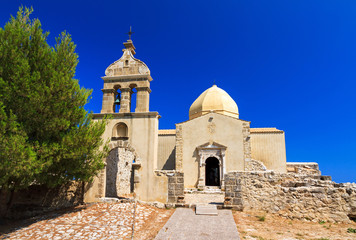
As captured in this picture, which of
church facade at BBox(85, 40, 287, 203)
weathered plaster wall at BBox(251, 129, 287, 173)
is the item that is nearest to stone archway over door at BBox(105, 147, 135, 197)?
church facade at BBox(85, 40, 287, 203)

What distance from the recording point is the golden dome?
20.2 meters

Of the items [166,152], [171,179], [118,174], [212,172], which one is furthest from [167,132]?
[171,179]

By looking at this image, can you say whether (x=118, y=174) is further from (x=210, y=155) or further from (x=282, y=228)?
(x=282, y=228)

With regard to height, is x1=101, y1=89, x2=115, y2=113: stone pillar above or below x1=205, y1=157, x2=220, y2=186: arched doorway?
above

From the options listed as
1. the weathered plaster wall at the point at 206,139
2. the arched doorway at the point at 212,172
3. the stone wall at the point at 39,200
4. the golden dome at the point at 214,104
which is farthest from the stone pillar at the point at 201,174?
the stone wall at the point at 39,200

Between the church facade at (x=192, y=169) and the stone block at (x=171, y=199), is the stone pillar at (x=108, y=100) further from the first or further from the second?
the stone block at (x=171, y=199)

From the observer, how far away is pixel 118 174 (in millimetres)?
15812

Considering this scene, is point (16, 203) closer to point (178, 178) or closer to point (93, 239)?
point (93, 239)

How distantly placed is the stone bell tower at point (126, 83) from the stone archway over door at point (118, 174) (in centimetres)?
603

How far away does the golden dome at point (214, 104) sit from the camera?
20.2 metres

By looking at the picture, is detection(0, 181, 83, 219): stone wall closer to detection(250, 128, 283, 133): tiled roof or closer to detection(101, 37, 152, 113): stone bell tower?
detection(101, 37, 152, 113): stone bell tower

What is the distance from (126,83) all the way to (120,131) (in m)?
2.11

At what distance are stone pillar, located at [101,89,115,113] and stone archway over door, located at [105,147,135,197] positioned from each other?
584cm

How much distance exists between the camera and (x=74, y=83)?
7977 millimetres
